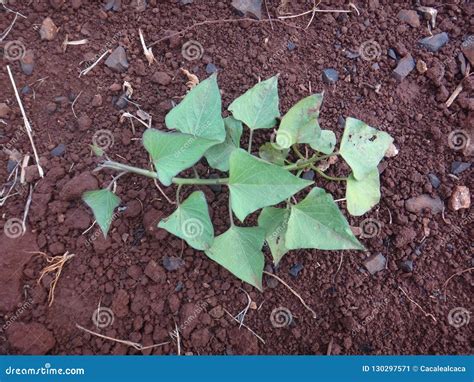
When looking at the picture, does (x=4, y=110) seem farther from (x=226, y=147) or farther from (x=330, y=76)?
(x=330, y=76)

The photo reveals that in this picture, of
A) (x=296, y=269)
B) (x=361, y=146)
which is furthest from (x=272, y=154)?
(x=296, y=269)

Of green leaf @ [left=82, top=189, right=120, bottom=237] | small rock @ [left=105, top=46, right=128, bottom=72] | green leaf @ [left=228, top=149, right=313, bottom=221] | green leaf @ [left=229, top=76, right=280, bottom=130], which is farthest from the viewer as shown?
small rock @ [left=105, top=46, right=128, bottom=72]

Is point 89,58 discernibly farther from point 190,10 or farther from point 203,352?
point 203,352

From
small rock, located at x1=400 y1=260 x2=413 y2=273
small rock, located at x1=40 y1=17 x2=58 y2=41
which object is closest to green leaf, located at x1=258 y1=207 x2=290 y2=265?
small rock, located at x1=400 y1=260 x2=413 y2=273

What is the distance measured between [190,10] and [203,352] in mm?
1170

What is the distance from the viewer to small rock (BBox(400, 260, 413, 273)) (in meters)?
1.63

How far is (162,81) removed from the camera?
1706mm

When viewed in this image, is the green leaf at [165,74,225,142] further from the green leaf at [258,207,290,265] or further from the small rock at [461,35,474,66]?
the small rock at [461,35,474,66]

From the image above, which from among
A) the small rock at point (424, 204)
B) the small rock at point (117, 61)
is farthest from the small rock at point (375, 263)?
the small rock at point (117, 61)

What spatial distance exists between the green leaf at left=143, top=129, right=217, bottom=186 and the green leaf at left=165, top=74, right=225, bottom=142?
0.09 m

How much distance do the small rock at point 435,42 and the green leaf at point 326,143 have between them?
0.57 metres

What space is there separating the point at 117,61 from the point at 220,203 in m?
0.60

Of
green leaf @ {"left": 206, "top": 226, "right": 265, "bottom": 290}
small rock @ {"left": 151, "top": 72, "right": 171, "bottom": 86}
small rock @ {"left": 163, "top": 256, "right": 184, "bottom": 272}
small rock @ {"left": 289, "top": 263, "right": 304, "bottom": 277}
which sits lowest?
small rock @ {"left": 289, "top": 263, "right": 304, "bottom": 277}

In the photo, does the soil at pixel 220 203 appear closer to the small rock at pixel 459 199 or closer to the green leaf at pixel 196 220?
the small rock at pixel 459 199
